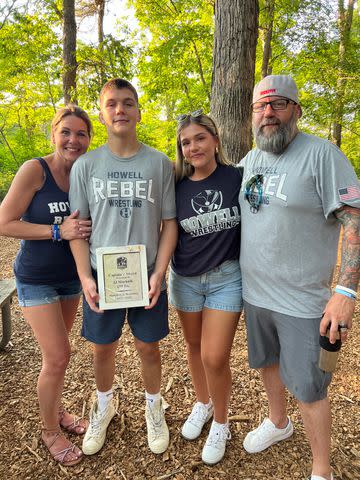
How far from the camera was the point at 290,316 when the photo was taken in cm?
199

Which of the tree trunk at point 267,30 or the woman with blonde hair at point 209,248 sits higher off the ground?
the tree trunk at point 267,30

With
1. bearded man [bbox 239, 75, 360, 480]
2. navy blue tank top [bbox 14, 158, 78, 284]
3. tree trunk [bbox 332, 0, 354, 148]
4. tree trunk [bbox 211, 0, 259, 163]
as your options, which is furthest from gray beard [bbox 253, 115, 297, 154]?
tree trunk [bbox 332, 0, 354, 148]

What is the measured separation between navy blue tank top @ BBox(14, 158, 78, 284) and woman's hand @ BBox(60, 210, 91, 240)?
119mm

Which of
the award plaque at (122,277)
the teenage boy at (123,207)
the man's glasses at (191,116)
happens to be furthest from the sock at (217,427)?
the man's glasses at (191,116)

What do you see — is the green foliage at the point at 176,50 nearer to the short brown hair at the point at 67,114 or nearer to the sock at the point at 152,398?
the short brown hair at the point at 67,114

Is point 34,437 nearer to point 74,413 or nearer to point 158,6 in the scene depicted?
point 74,413

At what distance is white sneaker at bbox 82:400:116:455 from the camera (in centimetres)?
246

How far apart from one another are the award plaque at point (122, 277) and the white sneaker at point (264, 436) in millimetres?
1368

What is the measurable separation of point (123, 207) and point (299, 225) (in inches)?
42.9

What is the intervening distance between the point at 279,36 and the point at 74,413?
37.3ft

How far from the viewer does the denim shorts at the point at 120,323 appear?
7.39 ft

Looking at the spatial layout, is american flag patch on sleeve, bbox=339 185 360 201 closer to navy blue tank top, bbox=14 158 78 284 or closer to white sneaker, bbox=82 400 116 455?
navy blue tank top, bbox=14 158 78 284

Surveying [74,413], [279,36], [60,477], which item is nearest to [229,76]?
[74,413]

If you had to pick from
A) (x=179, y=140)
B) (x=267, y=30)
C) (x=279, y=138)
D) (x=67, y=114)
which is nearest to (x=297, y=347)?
(x=279, y=138)
